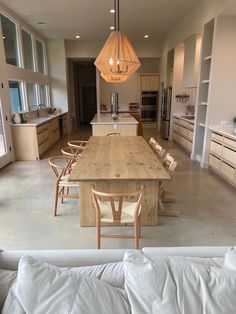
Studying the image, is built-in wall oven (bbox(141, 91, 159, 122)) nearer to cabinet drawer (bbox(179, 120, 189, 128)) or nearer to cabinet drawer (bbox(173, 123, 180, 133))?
cabinet drawer (bbox(173, 123, 180, 133))

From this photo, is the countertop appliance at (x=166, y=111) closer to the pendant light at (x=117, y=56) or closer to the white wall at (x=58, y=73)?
the white wall at (x=58, y=73)

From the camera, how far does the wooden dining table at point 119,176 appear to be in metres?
2.48

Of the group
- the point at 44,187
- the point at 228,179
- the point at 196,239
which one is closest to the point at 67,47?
the point at 44,187

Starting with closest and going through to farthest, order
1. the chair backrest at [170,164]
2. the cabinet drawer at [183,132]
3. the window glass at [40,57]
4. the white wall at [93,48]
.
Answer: the chair backrest at [170,164] → the cabinet drawer at [183,132] → the window glass at [40,57] → the white wall at [93,48]

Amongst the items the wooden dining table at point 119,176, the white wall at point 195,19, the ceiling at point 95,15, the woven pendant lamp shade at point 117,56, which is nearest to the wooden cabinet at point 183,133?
the white wall at point 195,19

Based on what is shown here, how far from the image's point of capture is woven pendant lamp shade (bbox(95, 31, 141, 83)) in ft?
11.5

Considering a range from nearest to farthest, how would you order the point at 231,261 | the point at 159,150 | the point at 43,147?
the point at 231,261
the point at 159,150
the point at 43,147

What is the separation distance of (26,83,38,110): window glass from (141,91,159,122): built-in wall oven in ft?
15.2

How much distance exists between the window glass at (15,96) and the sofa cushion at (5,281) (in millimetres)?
5476

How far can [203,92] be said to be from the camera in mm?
5402

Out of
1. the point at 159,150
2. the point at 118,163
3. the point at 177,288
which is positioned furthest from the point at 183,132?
the point at 177,288

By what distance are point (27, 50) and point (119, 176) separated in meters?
6.58

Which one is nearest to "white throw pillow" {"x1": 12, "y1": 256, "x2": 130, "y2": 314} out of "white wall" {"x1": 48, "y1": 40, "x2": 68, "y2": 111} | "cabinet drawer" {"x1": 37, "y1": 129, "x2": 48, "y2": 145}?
"cabinet drawer" {"x1": 37, "y1": 129, "x2": 48, "y2": 145}

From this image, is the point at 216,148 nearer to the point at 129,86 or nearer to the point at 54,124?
the point at 54,124
